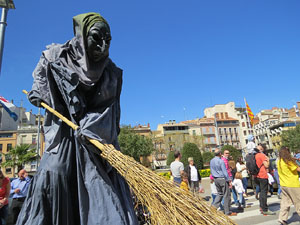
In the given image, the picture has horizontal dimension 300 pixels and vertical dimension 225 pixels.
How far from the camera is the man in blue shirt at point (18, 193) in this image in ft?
20.0

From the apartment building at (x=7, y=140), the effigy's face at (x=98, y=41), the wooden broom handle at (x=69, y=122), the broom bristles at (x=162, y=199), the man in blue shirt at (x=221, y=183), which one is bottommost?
the man in blue shirt at (x=221, y=183)

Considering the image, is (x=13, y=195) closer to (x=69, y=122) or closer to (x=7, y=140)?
(x=69, y=122)

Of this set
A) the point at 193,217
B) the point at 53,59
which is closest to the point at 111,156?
the point at 193,217

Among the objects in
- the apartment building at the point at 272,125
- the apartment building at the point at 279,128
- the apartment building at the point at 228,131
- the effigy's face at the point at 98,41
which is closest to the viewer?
the effigy's face at the point at 98,41

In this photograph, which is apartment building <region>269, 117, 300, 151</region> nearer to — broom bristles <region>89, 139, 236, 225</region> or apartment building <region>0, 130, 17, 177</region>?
apartment building <region>0, 130, 17, 177</region>

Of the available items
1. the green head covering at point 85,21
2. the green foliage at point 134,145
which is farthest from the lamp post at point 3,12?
the green foliage at point 134,145

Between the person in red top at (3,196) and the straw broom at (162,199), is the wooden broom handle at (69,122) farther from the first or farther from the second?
the person in red top at (3,196)

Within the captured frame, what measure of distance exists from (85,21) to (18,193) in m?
5.80

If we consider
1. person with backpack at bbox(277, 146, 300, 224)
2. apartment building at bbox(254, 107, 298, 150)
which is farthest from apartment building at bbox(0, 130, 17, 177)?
apartment building at bbox(254, 107, 298, 150)

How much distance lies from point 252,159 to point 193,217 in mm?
6229

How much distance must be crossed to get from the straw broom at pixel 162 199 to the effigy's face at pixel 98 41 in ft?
2.24

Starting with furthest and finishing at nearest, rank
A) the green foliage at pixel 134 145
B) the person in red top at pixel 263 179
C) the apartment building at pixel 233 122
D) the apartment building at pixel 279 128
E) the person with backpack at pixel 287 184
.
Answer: the apartment building at pixel 233 122
the apartment building at pixel 279 128
the green foliage at pixel 134 145
the person in red top at pixel 263 179
the person with backpack at pixel 287 184

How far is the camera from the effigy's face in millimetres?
2053

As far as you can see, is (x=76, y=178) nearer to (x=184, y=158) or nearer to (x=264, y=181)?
(x=264, y=181)
